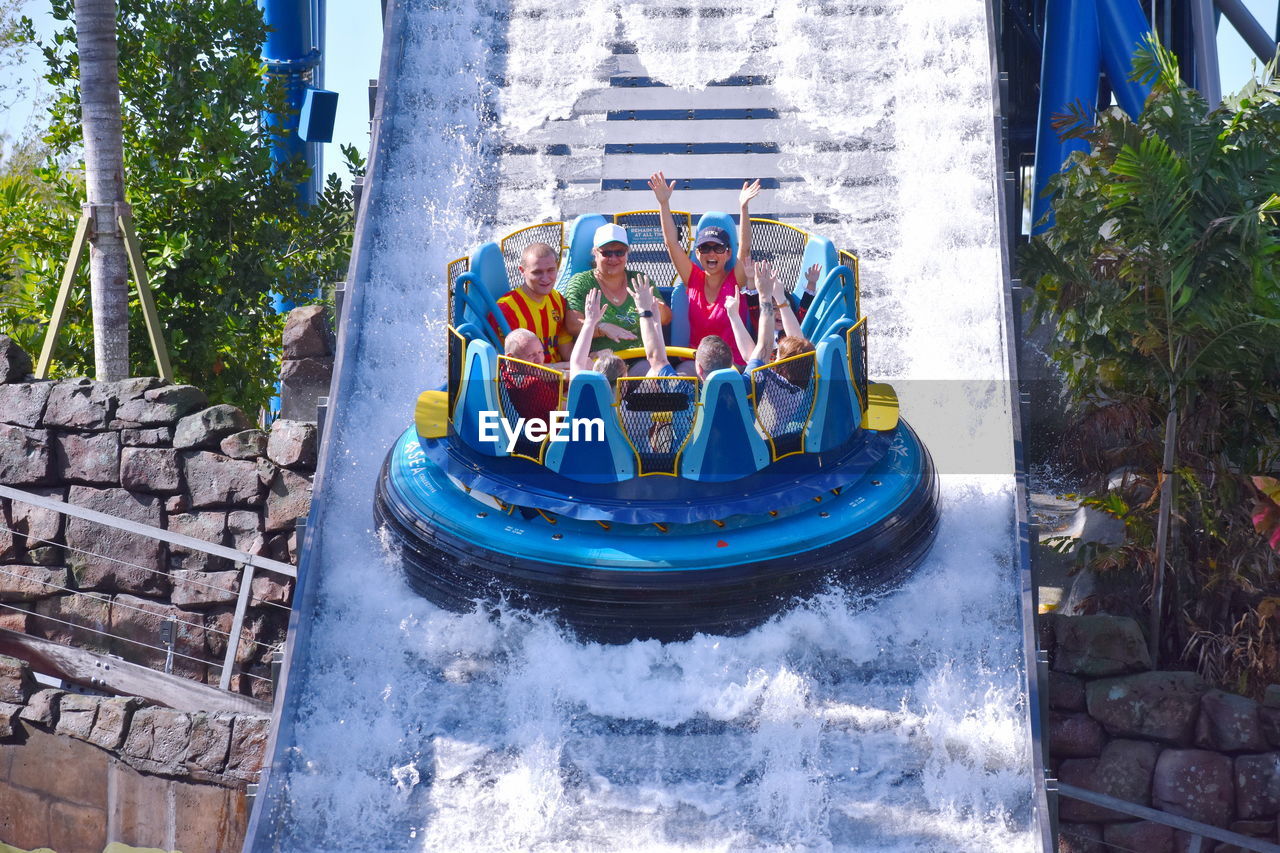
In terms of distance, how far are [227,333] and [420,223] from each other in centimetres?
153

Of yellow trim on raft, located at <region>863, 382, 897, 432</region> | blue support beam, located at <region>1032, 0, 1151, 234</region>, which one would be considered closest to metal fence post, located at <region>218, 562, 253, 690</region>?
yellow trim on raft, located at <region>863, 382, 897, 432</region>

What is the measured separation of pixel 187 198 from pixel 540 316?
277 cm

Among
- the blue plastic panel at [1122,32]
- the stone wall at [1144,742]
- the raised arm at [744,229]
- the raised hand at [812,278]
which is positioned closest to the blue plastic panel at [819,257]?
the raised hand at [812,278]

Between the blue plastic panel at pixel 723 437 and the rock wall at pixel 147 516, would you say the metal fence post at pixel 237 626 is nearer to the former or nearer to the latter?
the rock wall at pixel 147 516

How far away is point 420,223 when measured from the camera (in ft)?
21.0

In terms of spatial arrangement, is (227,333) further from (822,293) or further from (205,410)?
(822,293)

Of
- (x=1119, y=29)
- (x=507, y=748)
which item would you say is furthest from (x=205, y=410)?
(x=1119, y=29)

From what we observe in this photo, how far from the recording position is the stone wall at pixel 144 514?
5895 mm

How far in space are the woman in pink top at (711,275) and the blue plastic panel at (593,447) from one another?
84 centimetres

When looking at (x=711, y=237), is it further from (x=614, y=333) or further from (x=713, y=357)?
(x=713, y=357)

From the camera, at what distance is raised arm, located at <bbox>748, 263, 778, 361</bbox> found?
5.07 metres

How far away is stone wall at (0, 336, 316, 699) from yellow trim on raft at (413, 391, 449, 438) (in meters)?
0.89

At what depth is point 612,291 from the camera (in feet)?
18.1

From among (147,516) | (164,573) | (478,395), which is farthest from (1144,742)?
Result: (147,516)
